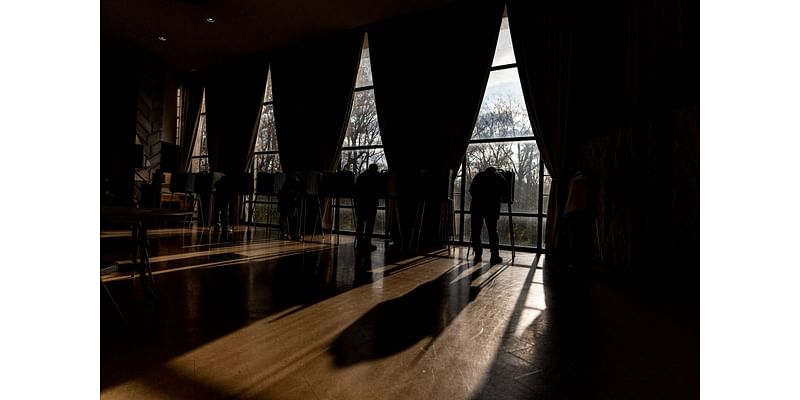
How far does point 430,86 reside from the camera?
21.9ft

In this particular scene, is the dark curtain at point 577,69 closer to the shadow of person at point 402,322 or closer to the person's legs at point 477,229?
the person's legs at point 477,229

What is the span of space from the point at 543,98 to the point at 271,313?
15.8 feet

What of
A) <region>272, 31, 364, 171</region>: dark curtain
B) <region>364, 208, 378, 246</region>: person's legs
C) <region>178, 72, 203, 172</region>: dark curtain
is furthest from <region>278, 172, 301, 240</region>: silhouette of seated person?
<region>178, 72, 203, 172</region>: dark curtain

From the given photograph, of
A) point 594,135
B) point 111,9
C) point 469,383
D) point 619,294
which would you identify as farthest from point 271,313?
point 111,9

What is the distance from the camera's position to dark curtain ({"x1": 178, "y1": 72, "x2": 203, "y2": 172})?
33.7ft

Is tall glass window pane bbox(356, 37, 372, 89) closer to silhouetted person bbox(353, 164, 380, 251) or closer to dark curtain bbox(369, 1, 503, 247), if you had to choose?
dark curtain bbox(369, 1, 503, 247)

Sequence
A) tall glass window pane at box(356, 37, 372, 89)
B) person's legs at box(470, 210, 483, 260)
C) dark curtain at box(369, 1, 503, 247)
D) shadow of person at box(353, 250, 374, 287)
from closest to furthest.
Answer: shadow of person at box(353, 250, 374, 287)
person's legs at box(470, 210, 483, 260)
dark curtain at box(369, 1, 503, 247)
tall glass window pane at box(356, 37, 372, 89)

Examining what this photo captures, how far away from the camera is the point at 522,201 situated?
6180 millimetres

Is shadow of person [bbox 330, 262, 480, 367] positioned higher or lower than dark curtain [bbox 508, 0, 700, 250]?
lower

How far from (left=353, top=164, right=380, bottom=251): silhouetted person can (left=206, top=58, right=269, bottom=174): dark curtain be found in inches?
182

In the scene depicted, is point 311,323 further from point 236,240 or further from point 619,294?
point 236,240
